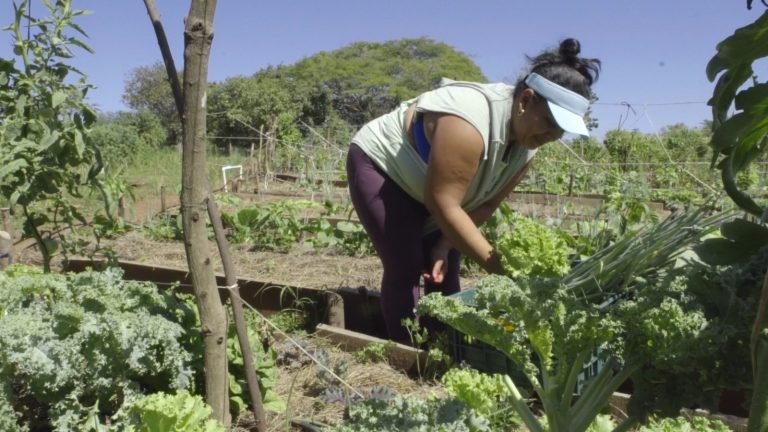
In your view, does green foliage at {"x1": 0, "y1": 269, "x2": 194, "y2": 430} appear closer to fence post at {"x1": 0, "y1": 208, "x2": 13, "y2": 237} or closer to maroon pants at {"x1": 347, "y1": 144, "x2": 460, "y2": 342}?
maroon pants at {"x1": 347, "y1": 144, "x2": 460, "y2": 342}

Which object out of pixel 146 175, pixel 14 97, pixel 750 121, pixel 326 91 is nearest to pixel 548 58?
pixel 750 121

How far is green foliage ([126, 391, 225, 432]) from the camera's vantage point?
1803 millimetres

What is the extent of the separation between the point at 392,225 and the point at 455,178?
512 millimetres

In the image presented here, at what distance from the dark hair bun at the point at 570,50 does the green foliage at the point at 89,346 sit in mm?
1723

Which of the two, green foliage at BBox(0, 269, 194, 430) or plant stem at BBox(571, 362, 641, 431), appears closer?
plant stem at BBox(571, 362, 641, 431)

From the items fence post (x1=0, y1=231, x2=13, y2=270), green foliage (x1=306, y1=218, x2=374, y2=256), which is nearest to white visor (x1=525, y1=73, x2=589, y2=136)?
fence post (x1=0, y1=231, x2=13, y2=270)

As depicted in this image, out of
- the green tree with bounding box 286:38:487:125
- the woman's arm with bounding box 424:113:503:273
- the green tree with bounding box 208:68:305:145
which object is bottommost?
the woman's arm with bounding box 424:113:503:273

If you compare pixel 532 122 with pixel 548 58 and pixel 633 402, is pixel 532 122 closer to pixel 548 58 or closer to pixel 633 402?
pixel 548 58

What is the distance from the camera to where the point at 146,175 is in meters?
16.5

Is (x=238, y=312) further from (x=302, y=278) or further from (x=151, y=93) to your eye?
(x=151, y=93)

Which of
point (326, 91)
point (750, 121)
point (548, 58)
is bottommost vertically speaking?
point (750, 121)

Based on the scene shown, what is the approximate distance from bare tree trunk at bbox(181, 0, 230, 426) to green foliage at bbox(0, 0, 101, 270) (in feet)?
2.34

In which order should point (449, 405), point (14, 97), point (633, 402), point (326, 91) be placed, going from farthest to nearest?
point (326, 91) → point (14, 97) → point (449, 405) → point (633, 402)

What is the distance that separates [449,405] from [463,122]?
126 cm
